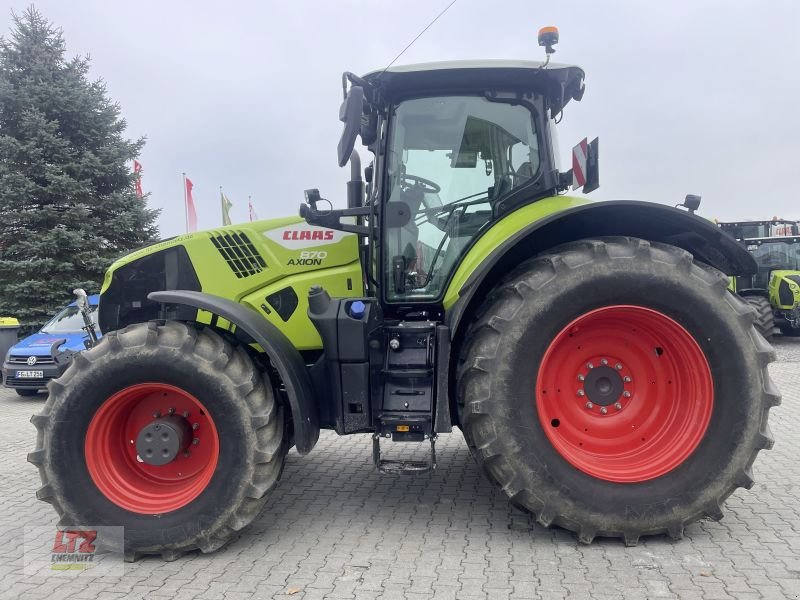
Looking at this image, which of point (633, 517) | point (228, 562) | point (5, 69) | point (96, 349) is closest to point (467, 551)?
point (633, 517)

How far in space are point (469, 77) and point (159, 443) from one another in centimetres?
272

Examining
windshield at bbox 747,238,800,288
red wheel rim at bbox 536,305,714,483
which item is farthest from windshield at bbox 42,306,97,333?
windshield at bbox 747,238,800,288

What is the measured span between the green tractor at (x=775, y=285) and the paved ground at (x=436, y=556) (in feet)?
32.3

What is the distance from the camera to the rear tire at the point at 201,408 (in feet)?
10.4

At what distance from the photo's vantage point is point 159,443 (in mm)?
3277

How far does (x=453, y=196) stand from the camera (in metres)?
3.64

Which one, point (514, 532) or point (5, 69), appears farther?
point (5, 69)

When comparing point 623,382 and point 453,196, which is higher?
point 453,196

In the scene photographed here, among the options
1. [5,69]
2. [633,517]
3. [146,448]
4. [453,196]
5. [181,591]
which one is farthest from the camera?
[5,69]

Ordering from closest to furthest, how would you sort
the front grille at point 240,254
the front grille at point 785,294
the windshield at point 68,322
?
1. the front grille at point 240,254
2. the windshield at point 68,322
3. the front grille at point 785,294

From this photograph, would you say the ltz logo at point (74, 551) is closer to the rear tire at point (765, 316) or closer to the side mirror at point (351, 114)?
the side mirror at point (351, 114)

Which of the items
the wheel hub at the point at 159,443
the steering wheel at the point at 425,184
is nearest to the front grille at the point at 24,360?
the wheel hub at the point at 159,443

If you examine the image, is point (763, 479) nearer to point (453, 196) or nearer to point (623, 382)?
point (623, 382)

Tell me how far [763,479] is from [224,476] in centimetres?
369
